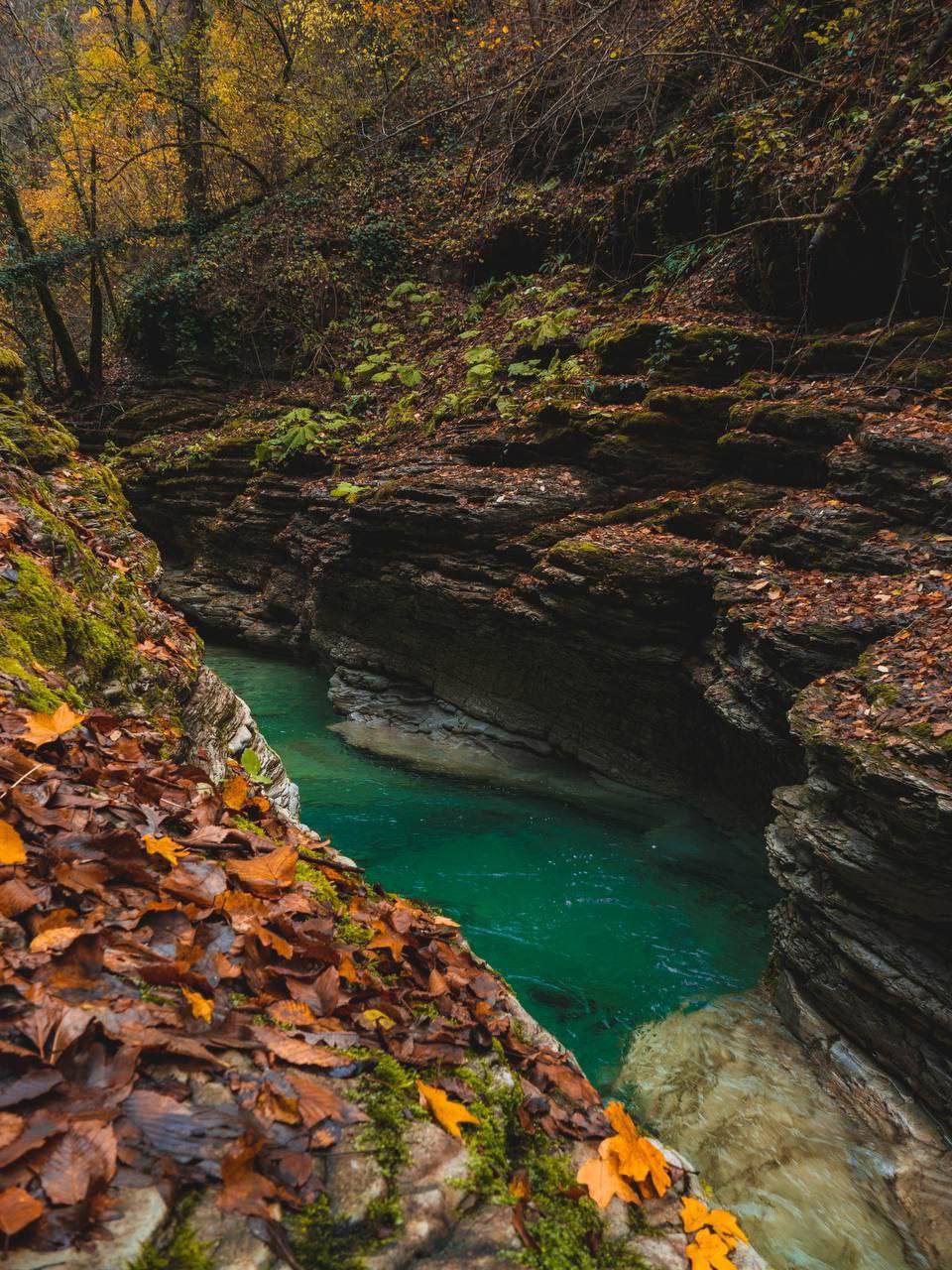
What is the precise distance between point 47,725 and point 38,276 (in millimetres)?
21757

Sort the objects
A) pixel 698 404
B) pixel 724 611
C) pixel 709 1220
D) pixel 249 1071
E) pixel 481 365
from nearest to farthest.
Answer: pixel 249 1071 → pixel 709 1220 → pixel 724 611 → pixel 698 404 → pixel 481 365

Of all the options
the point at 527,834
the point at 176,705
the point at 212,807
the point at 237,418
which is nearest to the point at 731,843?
the point at 527,834

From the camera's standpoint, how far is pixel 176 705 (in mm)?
4598

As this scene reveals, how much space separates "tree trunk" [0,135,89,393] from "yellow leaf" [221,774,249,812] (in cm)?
2087

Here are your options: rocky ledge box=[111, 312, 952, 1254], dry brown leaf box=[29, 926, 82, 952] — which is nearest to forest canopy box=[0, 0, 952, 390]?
rocky ledge box=[111, 312, 952, 1254]

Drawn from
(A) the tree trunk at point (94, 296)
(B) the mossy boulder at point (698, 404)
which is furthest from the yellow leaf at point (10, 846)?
(A) the tree trunk at point (94, 296)

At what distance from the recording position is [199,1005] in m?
1.54

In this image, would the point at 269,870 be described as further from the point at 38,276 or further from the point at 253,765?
the point at 38,276

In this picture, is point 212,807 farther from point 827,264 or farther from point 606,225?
point 606,225

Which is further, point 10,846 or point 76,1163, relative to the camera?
point 10,846

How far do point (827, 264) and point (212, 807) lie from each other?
983 cm

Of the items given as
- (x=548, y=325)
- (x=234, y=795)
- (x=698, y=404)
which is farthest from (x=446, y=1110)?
(x=548, y=325)

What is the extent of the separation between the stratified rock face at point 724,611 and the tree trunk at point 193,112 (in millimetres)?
13141

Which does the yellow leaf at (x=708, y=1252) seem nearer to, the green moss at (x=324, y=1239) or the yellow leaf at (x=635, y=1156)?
the yellow leaf at (x=635, y=1156)
